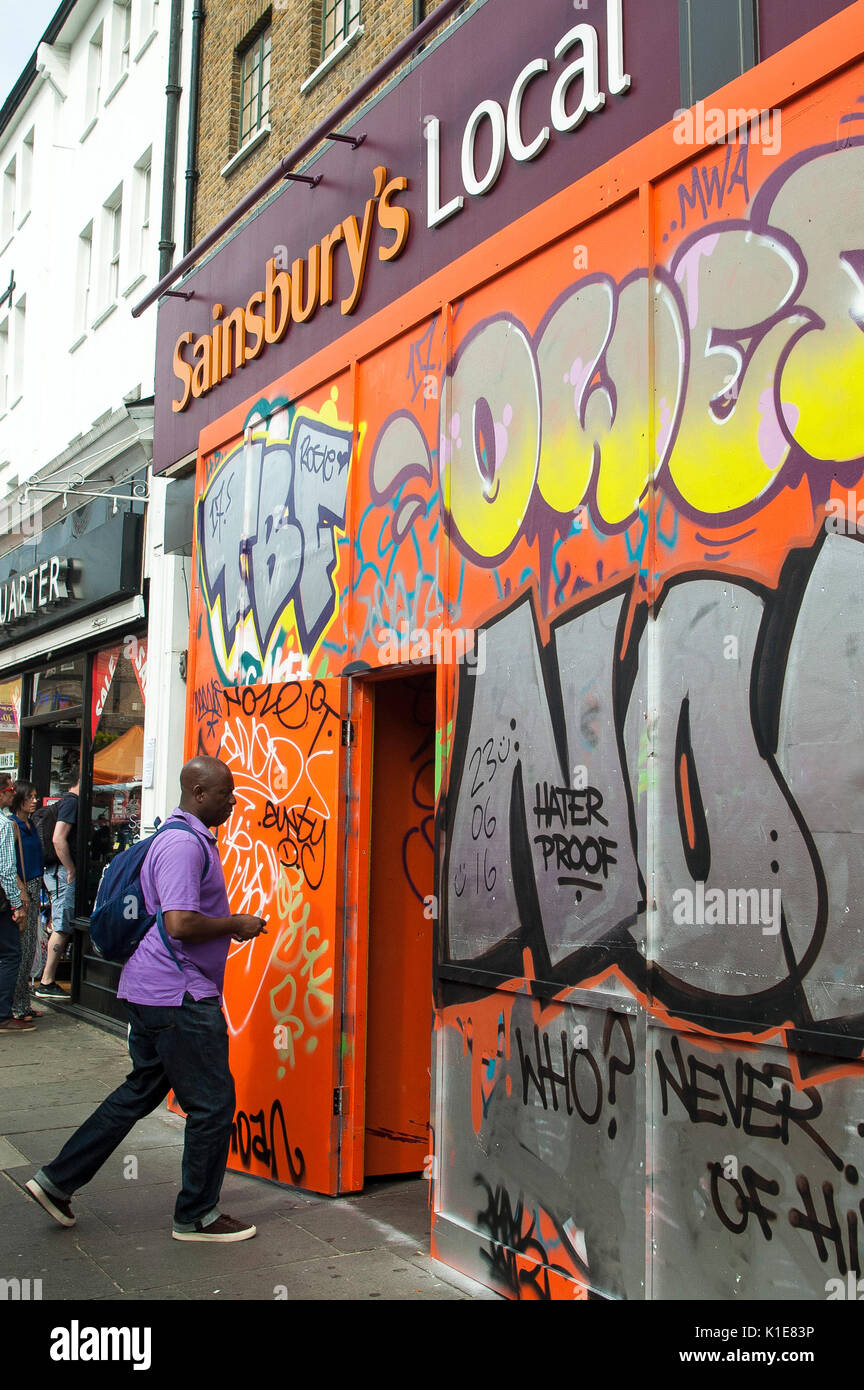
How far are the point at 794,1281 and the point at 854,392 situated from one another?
2.46 m

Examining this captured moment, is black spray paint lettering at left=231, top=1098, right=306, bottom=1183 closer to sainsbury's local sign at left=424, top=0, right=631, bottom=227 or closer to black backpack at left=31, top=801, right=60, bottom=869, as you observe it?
sainsbury's local sign at left=424, top=0, right=631, bottom=227

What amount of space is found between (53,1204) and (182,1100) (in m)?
0.77

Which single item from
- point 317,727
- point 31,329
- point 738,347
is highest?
point 31,329

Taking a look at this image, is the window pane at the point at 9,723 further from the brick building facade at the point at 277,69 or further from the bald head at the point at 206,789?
the bald head at the point at 206,789

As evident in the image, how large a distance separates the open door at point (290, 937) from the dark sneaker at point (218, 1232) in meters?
0.69

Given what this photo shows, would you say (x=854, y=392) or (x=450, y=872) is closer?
(x=854, y=392)

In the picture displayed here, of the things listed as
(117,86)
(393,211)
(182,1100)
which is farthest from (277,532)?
(117,86)

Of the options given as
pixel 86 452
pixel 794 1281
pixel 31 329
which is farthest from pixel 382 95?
pixel 31 329

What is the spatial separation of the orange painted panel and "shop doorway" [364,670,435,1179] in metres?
0.22

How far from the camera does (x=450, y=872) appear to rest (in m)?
5.19

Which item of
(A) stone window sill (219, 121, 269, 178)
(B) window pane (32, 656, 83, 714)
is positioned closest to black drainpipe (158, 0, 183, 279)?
(A) stone window sill (219, 121, 269, 178)

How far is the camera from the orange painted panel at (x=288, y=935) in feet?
19.8

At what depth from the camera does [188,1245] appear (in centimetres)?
520

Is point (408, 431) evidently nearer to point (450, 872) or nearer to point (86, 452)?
point (450, 872)
